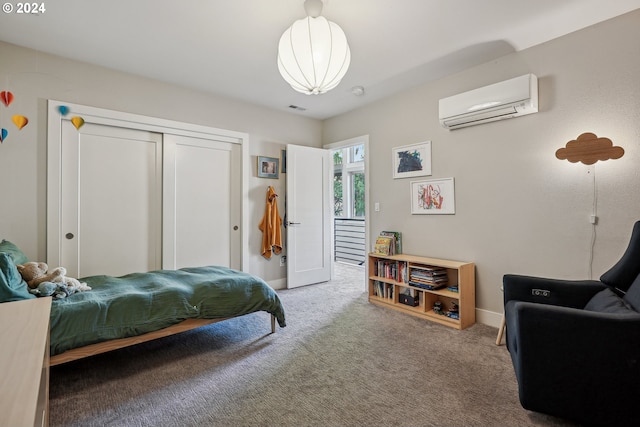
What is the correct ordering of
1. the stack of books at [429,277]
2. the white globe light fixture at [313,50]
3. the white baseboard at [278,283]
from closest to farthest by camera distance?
the white globe light fixture at [313,50], the stack of books at [429,277], the white baseboard at [278,283]

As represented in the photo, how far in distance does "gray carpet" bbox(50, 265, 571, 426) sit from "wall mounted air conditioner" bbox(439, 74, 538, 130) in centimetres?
198

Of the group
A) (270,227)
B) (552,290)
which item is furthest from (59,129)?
(552,290)

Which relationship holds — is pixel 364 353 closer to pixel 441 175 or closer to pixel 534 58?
pixel 441 175

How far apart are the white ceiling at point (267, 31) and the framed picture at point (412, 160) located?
0.76 m

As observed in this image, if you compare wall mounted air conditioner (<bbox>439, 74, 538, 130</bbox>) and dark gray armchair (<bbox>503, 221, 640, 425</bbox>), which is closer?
dark gray armchair (<bbox>503, 221, 640, 425</bbox>)

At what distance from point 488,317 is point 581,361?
1.61m

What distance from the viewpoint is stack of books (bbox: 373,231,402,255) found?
144 inches

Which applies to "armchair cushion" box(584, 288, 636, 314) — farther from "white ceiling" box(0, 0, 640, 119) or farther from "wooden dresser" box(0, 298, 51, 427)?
"wooden dresser" box(0, 298, 51, 427)

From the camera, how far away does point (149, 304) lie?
2.13 meters

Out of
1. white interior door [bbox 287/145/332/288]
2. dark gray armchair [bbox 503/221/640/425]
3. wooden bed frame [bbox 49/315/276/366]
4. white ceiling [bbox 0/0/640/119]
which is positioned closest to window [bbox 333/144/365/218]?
white interior door [bbox 287/145/332/288]

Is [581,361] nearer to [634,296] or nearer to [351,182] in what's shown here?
[634,296]

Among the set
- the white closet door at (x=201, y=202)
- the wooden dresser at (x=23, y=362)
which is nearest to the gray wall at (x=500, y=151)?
the white closet door at (x=201, y=202)

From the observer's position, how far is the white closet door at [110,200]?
2.94 meters

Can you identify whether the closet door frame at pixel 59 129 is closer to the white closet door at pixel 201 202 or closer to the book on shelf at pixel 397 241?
the white closet door at pixel 201 202
